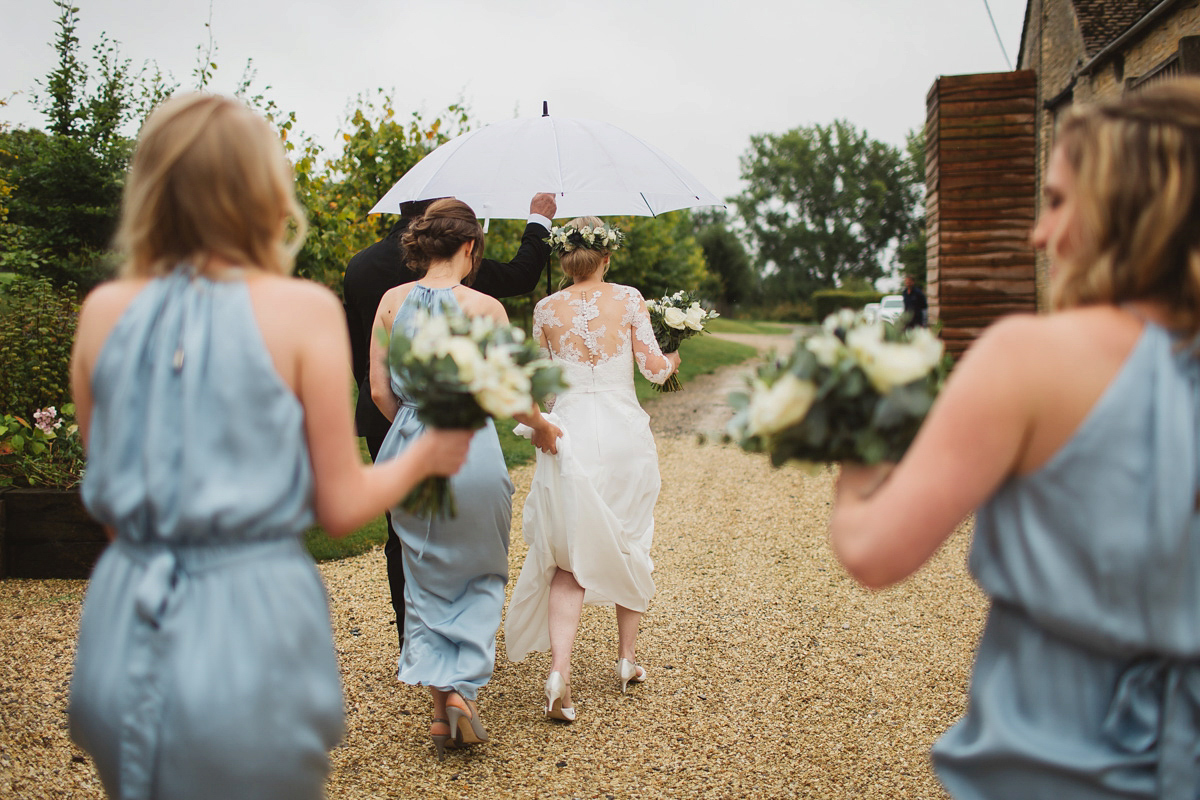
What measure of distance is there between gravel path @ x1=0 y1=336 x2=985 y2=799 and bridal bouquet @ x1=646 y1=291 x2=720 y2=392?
1.49 meters

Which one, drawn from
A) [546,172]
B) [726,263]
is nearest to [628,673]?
[546,172]

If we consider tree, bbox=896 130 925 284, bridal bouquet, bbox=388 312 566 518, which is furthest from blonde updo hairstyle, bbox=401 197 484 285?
tree, bbox=896 130 925 284

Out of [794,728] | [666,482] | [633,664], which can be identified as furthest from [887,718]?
[666,482]

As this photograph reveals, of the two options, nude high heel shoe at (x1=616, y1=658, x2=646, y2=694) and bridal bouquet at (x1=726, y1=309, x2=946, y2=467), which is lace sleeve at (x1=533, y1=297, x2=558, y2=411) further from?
bridal bouquet at (x1=726, y1=309, x2=946, y2=467)

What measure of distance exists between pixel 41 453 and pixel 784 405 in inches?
235

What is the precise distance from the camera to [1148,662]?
145 cm

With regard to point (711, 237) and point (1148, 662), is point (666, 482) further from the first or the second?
point (711, 237)

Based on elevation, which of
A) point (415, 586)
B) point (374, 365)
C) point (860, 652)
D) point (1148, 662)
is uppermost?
point (374, 365)

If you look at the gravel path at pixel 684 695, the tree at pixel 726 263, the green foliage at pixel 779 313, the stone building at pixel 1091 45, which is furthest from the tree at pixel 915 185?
the gravel path at pixel 684 695

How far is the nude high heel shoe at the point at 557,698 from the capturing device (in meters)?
3.87

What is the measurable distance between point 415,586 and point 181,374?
2.33m

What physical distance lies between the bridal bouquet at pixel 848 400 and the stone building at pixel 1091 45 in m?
8.11

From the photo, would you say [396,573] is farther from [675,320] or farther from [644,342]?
[675,320]

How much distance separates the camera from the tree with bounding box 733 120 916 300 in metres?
76.6
